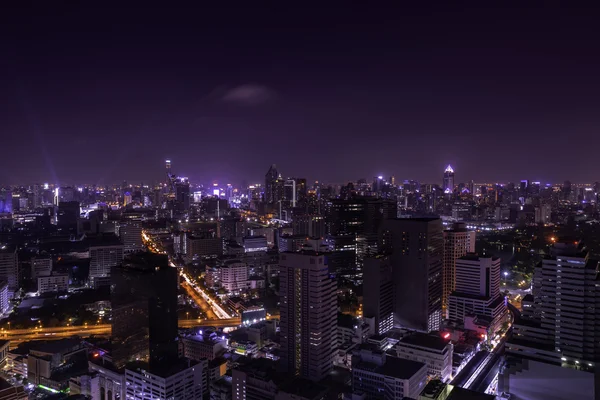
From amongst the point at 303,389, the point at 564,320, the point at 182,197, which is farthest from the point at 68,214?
the point at 564,320

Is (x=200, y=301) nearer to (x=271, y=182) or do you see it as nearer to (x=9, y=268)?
(x=9, y=268)

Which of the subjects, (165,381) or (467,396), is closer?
(467,396)

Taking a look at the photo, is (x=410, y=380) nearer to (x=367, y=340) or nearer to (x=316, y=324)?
(x=316, y=324)

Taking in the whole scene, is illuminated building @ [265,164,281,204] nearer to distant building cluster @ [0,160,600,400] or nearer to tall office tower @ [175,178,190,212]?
tall office tower @ [175,178,190,212]

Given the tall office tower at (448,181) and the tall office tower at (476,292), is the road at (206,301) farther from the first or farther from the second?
the tall office tower at (448,181)

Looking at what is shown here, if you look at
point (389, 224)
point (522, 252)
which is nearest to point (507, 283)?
point (522, 252)

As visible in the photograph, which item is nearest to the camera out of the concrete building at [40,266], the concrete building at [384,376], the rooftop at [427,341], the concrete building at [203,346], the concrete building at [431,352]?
the concrete building at [384,376]

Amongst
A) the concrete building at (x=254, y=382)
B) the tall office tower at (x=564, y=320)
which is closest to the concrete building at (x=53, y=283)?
the concrete building at (x=254, y=382)
